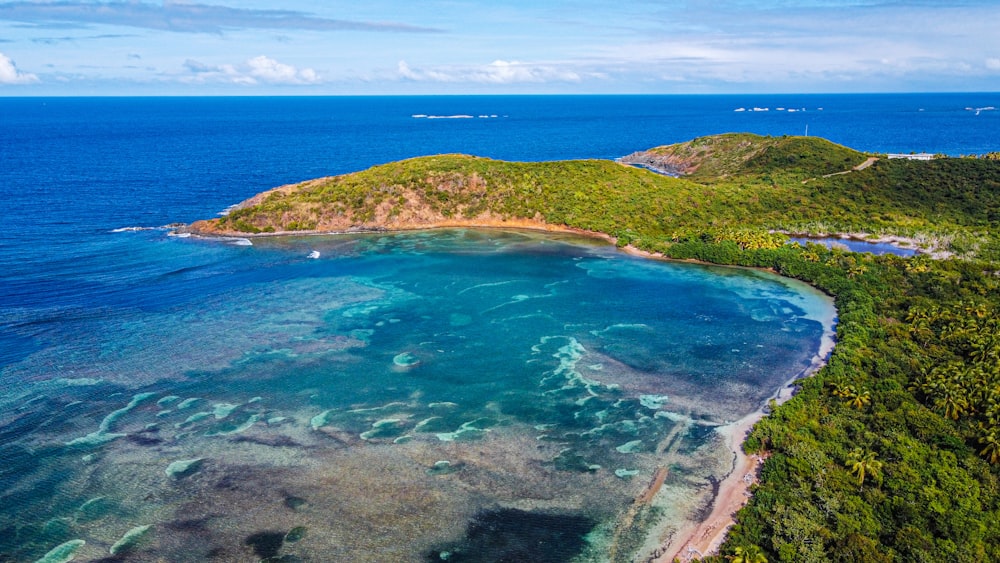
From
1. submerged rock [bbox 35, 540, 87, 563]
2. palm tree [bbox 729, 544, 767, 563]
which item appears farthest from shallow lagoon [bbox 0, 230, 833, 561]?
palm tree [bbox 729, 544, 767, 563]

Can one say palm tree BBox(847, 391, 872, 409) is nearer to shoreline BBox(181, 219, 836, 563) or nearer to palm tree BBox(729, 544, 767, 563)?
shoreline BBox(181, 219, 836, 563)

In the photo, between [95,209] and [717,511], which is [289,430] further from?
[95,209]

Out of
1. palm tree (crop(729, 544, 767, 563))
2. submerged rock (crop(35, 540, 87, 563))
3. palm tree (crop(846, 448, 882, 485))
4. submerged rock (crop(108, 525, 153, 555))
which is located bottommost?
submerged rock (crop(35, 540, 87, 563))

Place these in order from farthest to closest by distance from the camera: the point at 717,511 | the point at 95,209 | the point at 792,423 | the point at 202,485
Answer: the point at 95,209, the point at 792,423, the point at 202,485, the point at 717,511

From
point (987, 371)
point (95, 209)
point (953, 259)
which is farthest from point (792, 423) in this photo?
point (95, 209)

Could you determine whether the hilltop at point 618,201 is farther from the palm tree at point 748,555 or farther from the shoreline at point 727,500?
the palm tree at point 748,555
